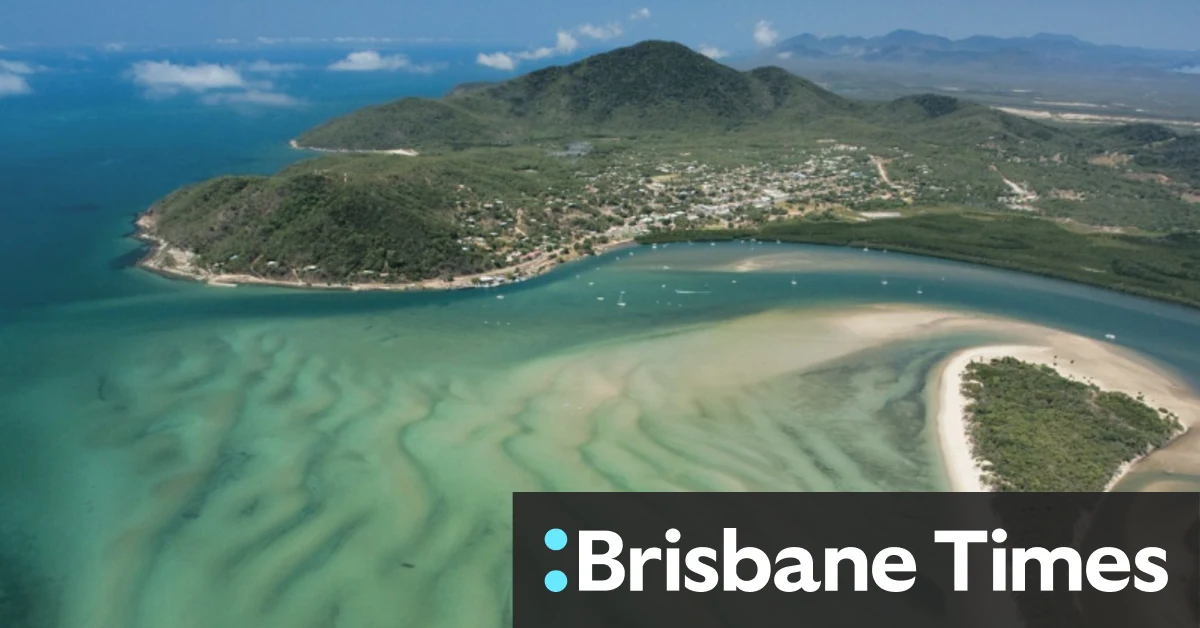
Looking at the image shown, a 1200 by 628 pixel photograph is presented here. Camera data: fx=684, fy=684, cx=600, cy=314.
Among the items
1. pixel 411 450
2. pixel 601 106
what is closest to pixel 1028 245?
pixel 411 450

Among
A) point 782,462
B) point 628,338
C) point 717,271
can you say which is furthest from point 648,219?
point 782,462

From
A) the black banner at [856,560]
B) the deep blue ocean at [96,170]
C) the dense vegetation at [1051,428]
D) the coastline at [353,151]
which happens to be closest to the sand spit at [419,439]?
the black banner at [856,560]

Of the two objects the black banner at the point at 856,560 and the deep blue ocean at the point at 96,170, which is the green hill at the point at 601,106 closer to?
the deep blue ocean at the point at 96,170

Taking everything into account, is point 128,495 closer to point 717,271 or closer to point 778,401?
point 778,401

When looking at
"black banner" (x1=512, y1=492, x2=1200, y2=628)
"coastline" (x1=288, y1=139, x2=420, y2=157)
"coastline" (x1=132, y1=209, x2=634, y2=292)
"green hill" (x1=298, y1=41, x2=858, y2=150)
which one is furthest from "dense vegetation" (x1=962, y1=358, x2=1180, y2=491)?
"green hill" (x1=298, y1=41, x2=858, y2=150)

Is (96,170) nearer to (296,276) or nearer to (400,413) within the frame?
(296,276)

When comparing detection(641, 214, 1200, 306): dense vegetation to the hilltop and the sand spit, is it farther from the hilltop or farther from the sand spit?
the sand spit

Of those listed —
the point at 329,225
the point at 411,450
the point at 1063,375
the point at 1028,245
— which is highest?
the point at 329,225
